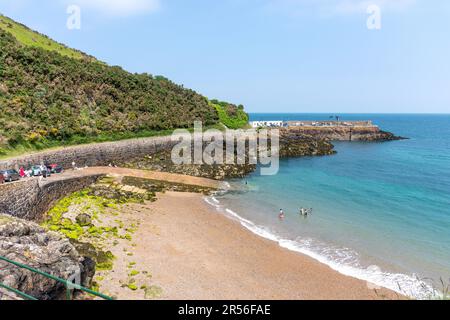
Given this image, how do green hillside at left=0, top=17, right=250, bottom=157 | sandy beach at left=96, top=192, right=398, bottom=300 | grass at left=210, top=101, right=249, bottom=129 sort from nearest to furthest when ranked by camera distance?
1. sandy beach at left=96, top=192, right=398, bottom=300
2. green hillside at left=0, top=17, right=250, bottom=157
3. grass at left=210, top=101, right=249, bottom=129

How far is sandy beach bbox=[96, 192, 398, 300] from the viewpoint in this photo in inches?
741

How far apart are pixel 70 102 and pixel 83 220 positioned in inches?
1278

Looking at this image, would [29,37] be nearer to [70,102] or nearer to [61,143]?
[70,102]

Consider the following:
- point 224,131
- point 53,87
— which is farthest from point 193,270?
point 224,131

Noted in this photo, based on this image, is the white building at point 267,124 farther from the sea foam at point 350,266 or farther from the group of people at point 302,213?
the sea foam at point 350,266

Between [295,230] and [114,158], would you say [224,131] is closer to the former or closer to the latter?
[114,158]

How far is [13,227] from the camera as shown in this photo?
60.5 ft

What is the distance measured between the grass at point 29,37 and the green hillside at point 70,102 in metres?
0.23

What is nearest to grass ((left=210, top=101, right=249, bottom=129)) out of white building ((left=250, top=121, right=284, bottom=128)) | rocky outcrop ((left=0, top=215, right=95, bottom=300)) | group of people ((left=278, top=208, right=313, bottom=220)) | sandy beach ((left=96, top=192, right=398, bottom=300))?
white building ((left=250, top=121, right=284, bottom=128))

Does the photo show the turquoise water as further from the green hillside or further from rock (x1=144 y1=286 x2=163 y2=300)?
the green hillside

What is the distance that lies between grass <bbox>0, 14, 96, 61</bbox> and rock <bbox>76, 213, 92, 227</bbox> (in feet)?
158

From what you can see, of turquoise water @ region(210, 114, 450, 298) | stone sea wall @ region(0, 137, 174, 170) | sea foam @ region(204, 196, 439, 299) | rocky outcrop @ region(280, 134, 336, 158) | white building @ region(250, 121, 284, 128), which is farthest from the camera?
white building @ region(250, 121, 284, 128)

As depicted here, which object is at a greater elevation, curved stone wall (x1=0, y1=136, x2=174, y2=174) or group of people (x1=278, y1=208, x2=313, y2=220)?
curved stone wall (x1=0, y1=136, x2=174, y2=174)
